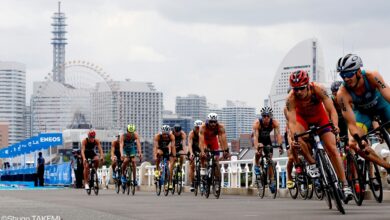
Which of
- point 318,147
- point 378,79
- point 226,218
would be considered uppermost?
point 378,79

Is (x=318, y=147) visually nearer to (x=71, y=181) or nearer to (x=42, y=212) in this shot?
(x=42, y=212)

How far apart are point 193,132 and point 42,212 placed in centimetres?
1183

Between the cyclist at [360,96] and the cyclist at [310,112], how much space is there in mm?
314

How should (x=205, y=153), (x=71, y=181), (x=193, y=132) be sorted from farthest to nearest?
1. (x=71, y=181)
2. (x=193, y=132)
3. (x=205, y=153)

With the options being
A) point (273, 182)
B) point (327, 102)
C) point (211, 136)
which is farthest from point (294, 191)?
point (327, 102)

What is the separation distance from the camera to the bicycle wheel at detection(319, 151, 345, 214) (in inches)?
578

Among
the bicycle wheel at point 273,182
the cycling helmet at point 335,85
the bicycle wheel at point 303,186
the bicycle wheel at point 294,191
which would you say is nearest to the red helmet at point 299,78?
the cycling helmet at point 335,85

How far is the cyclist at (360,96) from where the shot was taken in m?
15.3

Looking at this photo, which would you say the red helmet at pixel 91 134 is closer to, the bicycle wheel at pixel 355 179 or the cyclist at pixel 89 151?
the cyclist at pixel 89 151

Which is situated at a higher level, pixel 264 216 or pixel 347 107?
pixel 347 107

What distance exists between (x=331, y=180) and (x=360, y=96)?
1677 millimetres

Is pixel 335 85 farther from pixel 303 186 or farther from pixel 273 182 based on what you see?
pixel 273 182

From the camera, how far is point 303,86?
15.9 metres

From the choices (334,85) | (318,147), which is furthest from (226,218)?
(334,85)
